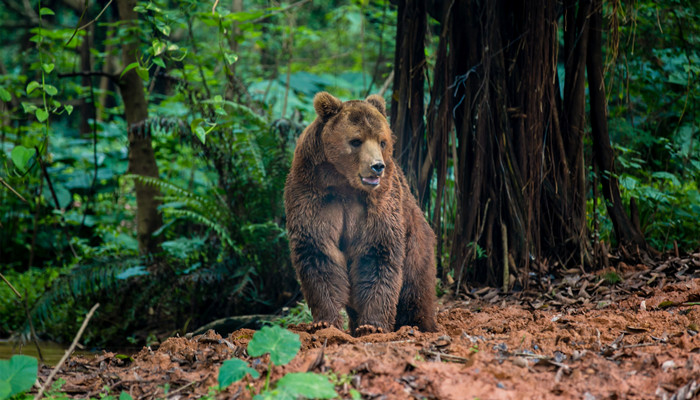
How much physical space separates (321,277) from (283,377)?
1.62 meters

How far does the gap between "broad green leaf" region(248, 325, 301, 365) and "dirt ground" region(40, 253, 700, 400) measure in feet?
0.54

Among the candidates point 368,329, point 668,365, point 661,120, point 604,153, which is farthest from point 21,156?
point 661,120

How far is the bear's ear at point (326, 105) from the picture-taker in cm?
419

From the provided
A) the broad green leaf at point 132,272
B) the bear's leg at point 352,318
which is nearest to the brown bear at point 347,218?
the bear's leg at point 352,318

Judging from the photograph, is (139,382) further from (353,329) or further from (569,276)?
(569,276)

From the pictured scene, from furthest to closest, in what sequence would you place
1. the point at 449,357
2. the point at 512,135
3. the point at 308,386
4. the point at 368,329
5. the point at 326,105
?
the point at 512,135 → the point at 326,105 → the point at 368,329 → the point at 449,357 → the point at 308,386

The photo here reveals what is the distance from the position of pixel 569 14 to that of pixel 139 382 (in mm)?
4945

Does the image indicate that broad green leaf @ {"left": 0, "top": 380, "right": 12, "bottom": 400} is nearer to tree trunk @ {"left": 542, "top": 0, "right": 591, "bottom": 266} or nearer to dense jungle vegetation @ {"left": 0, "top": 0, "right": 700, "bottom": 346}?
dense jungle vegetation @ {"left": 0, "top": 0, "right": 700, "bottom": 346}

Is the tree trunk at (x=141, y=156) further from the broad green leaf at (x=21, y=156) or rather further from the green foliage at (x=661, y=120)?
the green foliage at (x=661, y=120)

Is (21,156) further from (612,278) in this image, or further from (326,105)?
Answer: (612,278)

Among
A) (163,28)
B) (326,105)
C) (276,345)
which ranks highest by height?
(163,28)

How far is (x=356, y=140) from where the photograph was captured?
13.5ft

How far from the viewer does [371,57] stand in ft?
48.7

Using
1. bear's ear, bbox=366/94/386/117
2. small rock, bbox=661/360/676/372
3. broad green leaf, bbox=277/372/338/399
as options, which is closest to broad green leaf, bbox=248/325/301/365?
broad green leaf, bbox=277/372/338/399
